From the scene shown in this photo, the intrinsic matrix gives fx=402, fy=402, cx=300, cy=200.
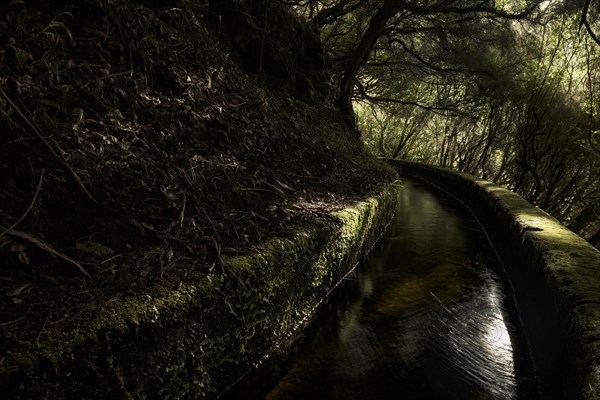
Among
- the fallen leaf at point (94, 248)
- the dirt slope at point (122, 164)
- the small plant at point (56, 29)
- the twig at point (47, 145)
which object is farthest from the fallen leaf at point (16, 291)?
the small plant at point (56, 29)

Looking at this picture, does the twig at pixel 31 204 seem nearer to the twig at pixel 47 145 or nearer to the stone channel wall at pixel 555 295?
the twig at pixel 47 145

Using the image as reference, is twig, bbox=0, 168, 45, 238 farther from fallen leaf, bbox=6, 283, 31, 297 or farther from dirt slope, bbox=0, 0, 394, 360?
fallen leaf, bbox=6, 283, 31, 297

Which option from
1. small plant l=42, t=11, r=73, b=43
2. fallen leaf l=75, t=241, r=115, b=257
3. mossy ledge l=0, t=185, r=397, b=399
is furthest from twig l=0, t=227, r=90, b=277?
small plant l=42, t=11, r=73, b=43

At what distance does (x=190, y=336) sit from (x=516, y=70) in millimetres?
12638

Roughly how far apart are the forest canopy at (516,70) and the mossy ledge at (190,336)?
16.7 feet

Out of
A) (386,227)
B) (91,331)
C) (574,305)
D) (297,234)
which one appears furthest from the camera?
(386,227)

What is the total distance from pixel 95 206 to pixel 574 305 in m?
3.34

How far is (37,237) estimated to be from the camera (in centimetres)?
210

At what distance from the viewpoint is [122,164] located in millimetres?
2928

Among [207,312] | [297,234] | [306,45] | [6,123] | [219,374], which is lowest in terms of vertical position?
[219,374]

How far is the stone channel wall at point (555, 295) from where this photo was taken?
2.44m

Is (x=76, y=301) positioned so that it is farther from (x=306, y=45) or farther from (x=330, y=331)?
(x=306, y=45)

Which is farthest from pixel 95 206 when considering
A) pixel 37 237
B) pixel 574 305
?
pixel 574 305

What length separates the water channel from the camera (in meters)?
3.09
